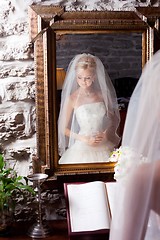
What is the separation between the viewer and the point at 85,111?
1909 mm

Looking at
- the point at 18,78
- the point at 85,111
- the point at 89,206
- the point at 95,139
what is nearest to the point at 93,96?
the point at 85,111

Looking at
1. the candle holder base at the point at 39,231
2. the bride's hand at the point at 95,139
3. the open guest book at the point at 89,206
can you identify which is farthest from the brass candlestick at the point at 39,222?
the bride's hand at the point at 95,139

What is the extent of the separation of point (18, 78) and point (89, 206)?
0.63m

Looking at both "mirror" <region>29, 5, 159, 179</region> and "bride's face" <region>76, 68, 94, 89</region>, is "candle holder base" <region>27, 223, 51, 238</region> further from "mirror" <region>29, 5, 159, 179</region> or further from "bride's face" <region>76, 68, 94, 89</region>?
"bride's face" <region>76, 68, 94, 89</region>

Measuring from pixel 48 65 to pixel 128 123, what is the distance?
0.73 m

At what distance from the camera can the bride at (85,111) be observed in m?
1.90

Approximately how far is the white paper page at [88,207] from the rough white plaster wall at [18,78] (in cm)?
27

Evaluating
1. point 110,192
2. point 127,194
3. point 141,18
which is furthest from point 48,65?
point 127,194

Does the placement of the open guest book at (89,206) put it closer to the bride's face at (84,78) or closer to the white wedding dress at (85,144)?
the white wedding dress at (85,144)

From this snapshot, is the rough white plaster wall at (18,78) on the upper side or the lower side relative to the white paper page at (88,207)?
upper

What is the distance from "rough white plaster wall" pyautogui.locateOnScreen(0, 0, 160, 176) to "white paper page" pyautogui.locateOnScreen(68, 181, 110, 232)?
0.27m

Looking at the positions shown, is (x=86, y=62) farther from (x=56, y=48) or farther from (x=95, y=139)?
(x=95, y=139)

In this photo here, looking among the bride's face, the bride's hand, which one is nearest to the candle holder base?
the bride's hand

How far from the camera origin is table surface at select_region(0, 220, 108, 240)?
66.3 inches
